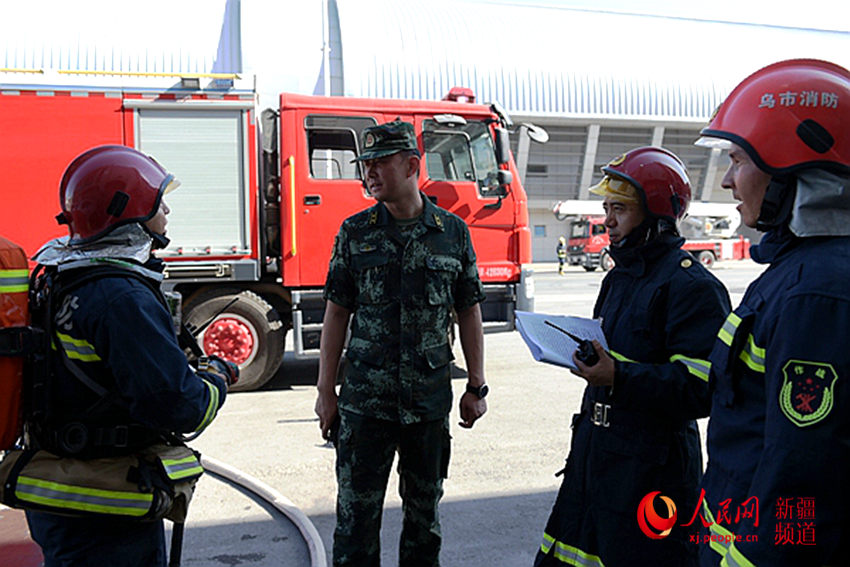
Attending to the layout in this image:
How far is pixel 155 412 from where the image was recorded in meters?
1.80

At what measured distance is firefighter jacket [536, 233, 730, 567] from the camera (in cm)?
199

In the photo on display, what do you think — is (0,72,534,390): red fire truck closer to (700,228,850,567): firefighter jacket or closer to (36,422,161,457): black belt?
(36,422,161,457): black belt

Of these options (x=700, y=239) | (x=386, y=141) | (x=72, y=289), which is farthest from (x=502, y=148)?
(x=700, y=239)

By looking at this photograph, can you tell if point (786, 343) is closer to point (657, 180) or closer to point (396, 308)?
point (657, 180)

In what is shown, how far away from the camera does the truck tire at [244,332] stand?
665 cm

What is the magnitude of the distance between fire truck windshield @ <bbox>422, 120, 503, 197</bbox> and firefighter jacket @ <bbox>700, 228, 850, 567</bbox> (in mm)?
5622

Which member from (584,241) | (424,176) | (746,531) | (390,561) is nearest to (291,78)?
(424,176)

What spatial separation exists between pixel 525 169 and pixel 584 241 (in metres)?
6.52

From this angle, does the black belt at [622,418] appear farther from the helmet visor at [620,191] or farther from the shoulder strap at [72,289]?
the shoulder strap at [72,289]

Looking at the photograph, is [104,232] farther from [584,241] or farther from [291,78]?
[584,241]

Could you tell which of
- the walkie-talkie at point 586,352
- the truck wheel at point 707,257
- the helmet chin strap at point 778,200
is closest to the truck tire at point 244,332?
the walkie-talkie at point 586,352

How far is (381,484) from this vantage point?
105 inches

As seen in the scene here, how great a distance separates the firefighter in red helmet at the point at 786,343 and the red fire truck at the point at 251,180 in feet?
16.6

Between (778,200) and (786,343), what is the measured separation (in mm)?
348
